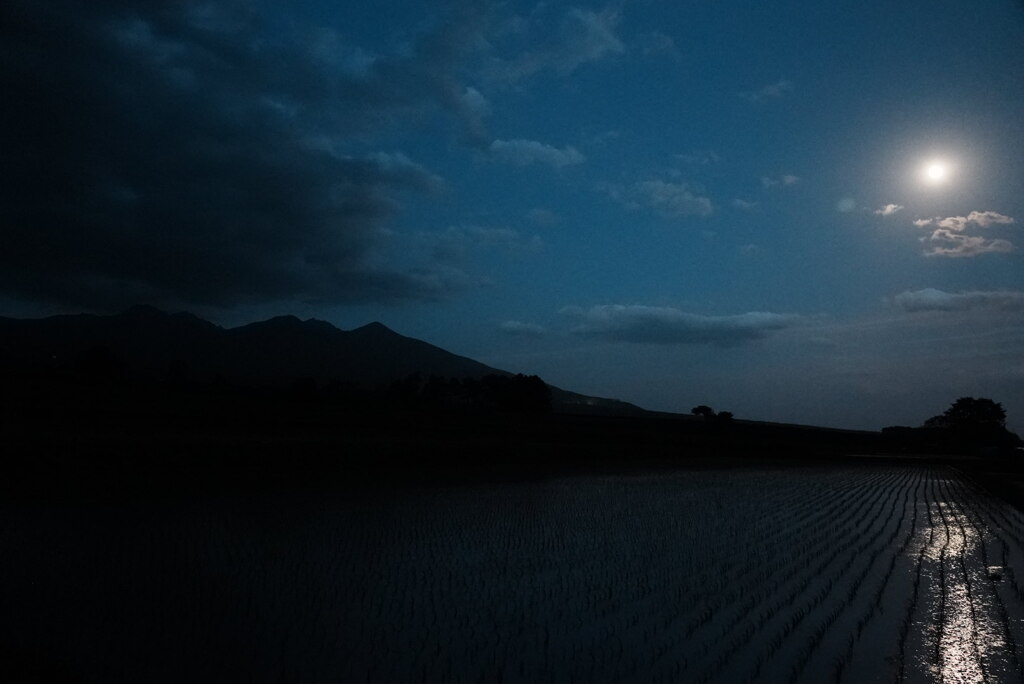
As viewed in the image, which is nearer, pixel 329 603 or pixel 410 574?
pixel 329 603

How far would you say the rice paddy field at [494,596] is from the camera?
17.6 ft

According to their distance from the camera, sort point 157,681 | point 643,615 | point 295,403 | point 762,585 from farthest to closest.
Answer: point 295,403 < point 762,585 < point 643,615 < point 157,681

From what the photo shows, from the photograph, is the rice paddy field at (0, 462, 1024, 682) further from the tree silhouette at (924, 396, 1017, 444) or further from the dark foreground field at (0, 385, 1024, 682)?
the tree silhouette at (924, 396, 1017, 444)

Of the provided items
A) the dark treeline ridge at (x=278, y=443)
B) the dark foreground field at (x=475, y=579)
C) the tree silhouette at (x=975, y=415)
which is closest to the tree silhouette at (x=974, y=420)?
the tree silhouette at (x=975, y=415)

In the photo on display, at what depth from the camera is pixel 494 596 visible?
25.5 feet

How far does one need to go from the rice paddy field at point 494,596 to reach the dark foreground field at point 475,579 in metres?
0.04

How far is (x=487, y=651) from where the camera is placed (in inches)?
226

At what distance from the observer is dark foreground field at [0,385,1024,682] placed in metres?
5.46

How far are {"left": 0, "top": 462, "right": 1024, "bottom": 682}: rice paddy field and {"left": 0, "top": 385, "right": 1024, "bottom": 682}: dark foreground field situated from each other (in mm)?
37

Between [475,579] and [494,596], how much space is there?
913 mm

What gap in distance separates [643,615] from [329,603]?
131 inches

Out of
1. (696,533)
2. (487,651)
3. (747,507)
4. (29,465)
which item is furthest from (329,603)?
(29,465)

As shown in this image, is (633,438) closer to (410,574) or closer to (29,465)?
(29,465)

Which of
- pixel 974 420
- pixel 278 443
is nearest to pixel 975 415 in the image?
pixel 974 420
